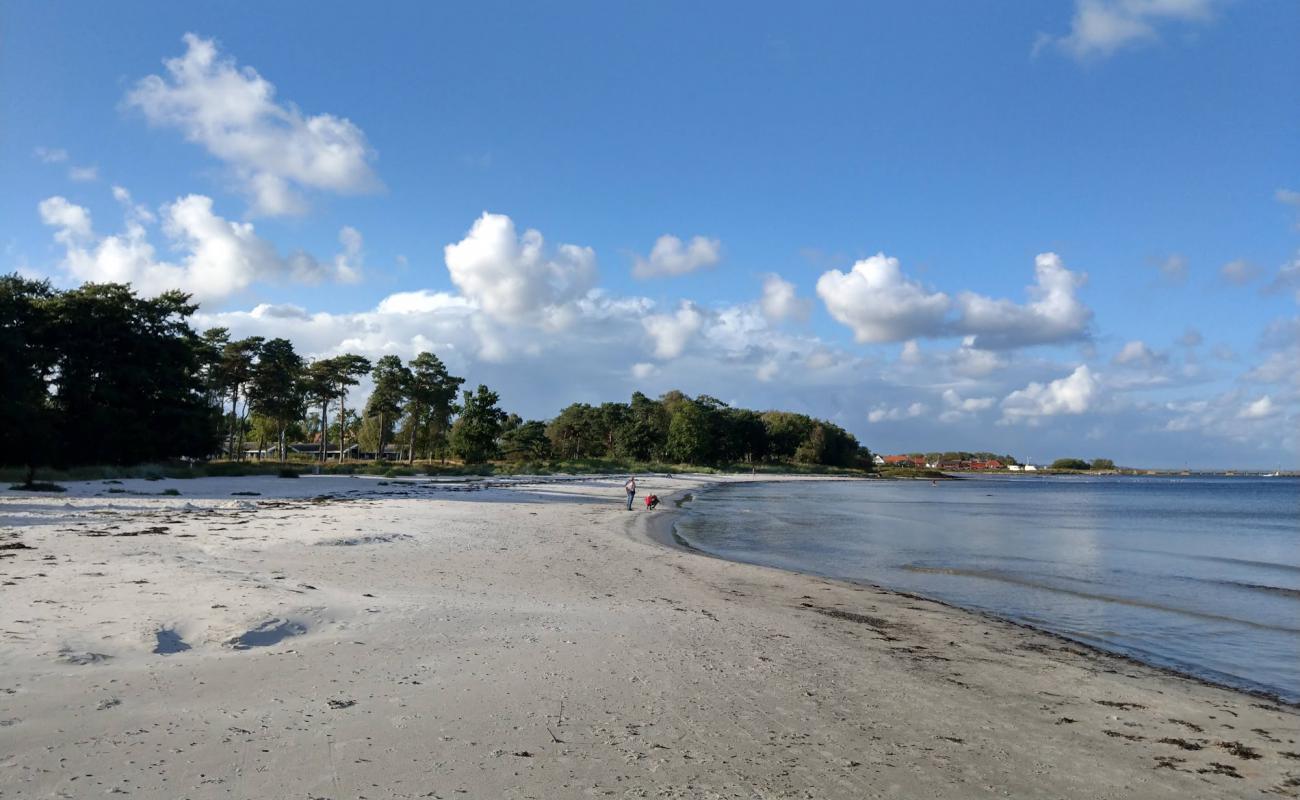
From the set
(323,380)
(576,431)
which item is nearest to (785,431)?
(576,431)

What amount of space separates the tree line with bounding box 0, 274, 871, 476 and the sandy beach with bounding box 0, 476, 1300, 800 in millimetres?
28970

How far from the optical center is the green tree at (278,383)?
196ft

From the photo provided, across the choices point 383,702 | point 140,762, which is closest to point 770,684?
point 383,702

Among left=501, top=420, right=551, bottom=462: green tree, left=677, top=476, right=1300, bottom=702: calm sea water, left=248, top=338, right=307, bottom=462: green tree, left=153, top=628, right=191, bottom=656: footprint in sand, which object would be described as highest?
left=248, top=338, right=307, bottom=462: green tree

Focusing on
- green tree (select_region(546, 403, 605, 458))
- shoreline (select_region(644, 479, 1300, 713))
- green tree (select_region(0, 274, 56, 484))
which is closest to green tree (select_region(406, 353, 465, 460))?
green tree (select_region(546, 403, 605, 458))

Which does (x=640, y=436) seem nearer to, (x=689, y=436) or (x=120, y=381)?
(x=689, y=436)

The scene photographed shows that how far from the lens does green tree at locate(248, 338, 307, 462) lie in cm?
5972

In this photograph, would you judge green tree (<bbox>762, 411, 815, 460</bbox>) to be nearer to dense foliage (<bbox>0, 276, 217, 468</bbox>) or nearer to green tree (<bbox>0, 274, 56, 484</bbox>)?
dense foliage (<bbox>0, 276, 217, 468</bbox>)

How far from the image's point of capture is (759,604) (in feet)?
36.5

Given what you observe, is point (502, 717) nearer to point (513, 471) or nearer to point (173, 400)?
point (173, 400)

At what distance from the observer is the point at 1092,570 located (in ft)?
60.1

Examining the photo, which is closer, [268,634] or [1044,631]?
[268,634]

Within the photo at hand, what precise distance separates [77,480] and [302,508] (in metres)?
14.9

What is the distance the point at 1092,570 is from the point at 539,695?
1774 cm
